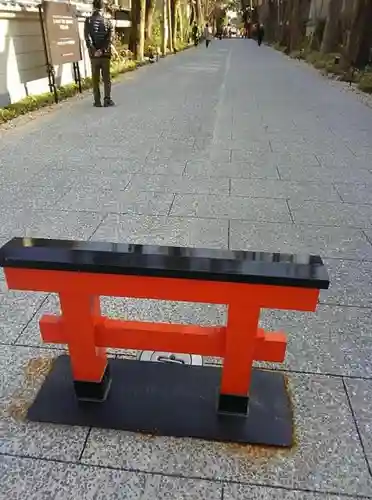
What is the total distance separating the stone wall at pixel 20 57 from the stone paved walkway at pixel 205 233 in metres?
1.38

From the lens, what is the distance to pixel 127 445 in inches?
78.8

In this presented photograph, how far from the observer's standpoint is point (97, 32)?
9008mm

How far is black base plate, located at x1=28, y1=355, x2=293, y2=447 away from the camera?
6.76ft

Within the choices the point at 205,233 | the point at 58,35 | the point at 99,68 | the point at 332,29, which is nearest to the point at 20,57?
the point at 58,35

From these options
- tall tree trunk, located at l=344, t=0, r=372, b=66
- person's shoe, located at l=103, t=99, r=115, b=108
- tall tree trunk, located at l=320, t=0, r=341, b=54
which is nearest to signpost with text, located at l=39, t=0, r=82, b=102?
person's shoe, located at l=103, t=99, r=115, b=108

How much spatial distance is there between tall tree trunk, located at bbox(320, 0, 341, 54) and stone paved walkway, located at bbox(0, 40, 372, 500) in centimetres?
1045

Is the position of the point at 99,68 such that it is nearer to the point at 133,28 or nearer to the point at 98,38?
the point at 98,38

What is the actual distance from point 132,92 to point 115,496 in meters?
11.8

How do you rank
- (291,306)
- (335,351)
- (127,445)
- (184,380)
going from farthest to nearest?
(335,351) < (184,380) < (127,445) < (291,306)

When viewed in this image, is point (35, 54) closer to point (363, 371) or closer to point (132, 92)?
point (132, 92)

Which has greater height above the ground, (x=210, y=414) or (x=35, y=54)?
(x=35, y=54)

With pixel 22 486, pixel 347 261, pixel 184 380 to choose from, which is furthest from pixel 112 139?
pixel 22 486

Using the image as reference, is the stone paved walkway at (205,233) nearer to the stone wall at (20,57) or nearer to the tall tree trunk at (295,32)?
the stone wall at (20,57)

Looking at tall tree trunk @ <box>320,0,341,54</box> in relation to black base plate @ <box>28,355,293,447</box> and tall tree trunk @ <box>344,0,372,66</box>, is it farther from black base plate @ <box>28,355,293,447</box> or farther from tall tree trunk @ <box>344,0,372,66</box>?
black base plate @ <box>28,355,293,447</box>
